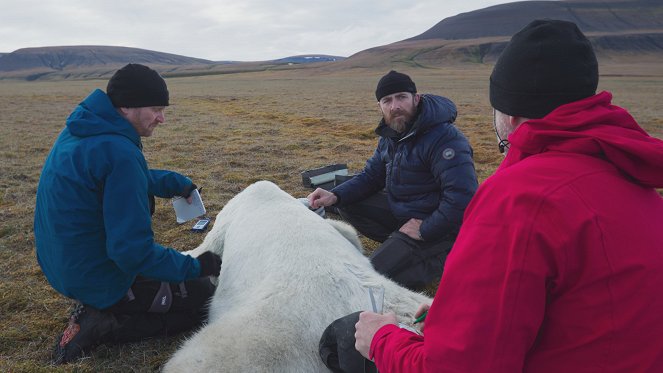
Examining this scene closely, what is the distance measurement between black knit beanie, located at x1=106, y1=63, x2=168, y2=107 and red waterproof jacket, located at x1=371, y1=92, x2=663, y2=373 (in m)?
2.57

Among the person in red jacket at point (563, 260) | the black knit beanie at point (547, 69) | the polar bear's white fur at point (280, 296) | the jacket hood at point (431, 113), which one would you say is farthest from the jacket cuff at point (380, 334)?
the jacket hood at point (431, 113)

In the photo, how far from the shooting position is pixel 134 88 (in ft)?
10.1

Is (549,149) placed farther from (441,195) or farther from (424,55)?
(424,55)

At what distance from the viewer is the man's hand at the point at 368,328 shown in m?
1.92

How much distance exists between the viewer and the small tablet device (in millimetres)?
5781

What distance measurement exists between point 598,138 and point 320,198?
3.86 m

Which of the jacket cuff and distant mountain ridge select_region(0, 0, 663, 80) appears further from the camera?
distant mountain ridge select_region(0, 0, 663, 80)

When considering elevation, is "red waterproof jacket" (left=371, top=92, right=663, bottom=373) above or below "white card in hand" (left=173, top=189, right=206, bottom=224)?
above

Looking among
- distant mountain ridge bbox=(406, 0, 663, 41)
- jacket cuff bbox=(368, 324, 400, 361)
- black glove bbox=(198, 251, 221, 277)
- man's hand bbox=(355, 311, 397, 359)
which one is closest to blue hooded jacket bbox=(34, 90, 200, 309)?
black glove bbox=(198, 251, 221, 277)

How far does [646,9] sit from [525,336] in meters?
231

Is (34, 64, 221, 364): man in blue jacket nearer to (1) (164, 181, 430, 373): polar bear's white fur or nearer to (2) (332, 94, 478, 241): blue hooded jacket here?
(1) (164, 181, 430, 373): polar bear's white fur

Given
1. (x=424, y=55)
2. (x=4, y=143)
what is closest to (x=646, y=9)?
(x=424, y=55)

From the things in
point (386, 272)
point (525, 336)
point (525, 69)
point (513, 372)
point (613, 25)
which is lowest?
point (386, 272)

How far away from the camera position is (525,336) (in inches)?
51.6
